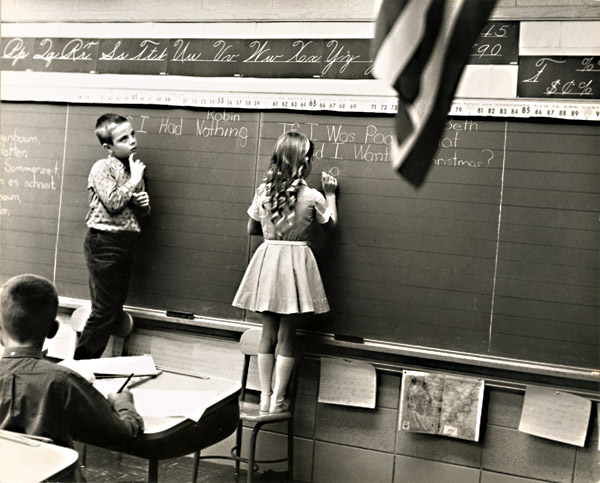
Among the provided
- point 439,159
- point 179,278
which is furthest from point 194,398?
point 439,159

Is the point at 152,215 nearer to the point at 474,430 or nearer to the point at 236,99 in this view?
the point at 236,99

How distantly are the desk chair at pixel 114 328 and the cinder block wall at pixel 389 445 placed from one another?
0.11ft

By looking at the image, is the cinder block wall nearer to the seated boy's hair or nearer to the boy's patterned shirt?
the boy's patterned shirt

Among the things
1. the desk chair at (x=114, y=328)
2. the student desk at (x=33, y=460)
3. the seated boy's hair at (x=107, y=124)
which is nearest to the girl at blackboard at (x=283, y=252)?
the desk chair at (x=114, y=328)

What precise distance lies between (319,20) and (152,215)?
0.95 meters

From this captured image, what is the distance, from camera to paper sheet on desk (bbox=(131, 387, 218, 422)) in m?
2.05

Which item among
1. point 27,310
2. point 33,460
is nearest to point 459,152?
point 27,310

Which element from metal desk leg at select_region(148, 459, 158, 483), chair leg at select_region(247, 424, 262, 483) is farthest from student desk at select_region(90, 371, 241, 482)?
chair leg at select_region(247, 424, 262, 483)

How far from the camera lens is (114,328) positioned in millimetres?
2768

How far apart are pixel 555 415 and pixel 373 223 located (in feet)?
3.16

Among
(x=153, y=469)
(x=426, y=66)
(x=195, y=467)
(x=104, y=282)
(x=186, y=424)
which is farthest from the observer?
(x=104, y=282)

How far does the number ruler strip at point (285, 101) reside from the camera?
99.1 inches

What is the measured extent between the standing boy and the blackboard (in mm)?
51

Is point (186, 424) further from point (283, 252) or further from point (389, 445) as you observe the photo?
point (389, 445)
